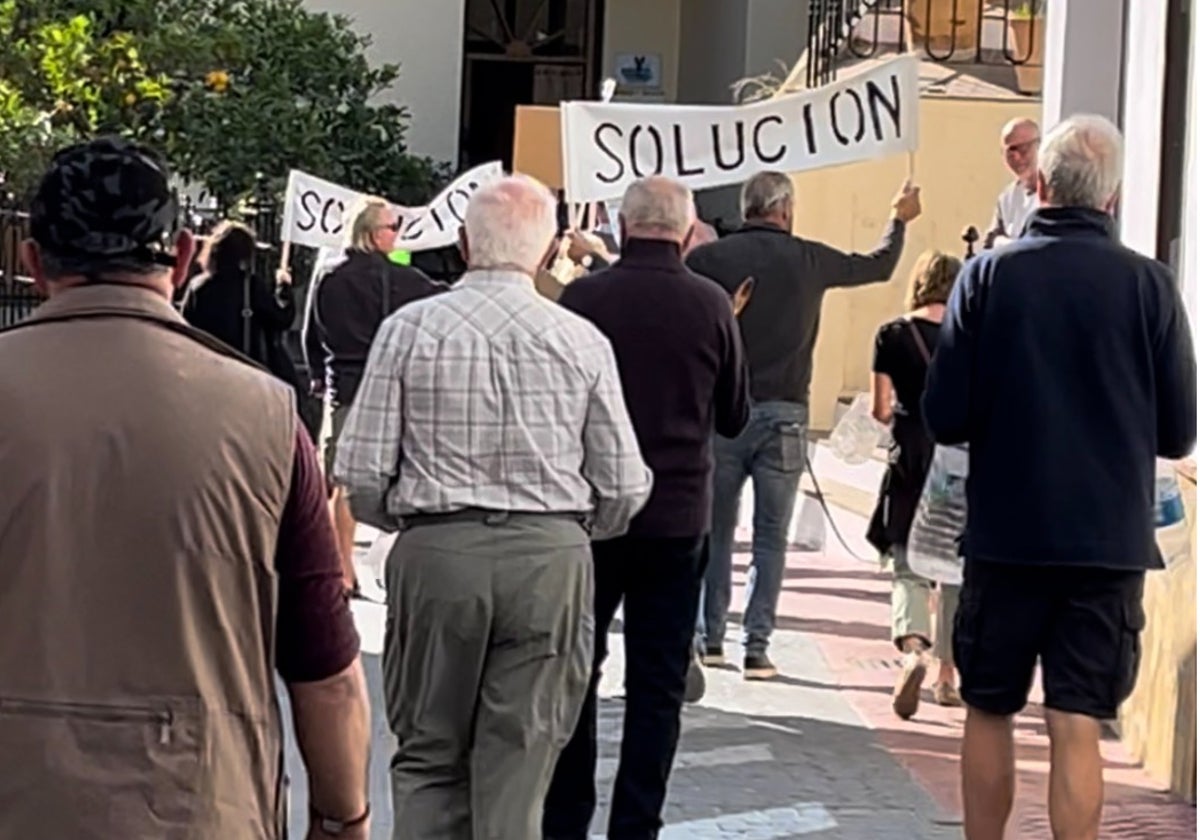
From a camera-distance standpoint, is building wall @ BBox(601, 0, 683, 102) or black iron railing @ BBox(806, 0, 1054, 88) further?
building wall @ BBox(601, 0, 683, 102)

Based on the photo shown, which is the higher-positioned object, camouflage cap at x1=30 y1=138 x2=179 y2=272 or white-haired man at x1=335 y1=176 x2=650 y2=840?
camouflage cap at x1=30 y1=138 x2=179 y2=272

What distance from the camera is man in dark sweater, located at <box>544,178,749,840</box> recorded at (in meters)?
6.04

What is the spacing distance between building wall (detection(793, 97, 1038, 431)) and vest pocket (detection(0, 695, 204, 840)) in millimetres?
11087

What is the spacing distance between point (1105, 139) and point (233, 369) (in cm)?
300

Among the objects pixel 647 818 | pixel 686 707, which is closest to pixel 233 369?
pixel 647 818

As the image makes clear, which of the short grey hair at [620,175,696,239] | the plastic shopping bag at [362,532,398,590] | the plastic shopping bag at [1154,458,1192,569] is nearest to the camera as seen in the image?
the plastic shopping bag at [1154,458,1192,569]

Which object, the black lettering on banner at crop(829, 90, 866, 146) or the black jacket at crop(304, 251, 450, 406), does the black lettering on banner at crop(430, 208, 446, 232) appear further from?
the black lettering on banner at crop(829, 90, 866, 146)

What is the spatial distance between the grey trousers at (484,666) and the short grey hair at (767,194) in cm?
354

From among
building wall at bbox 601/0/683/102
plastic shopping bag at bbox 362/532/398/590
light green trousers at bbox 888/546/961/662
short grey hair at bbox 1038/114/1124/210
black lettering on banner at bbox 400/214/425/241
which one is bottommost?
plastic shopping bag at bbox 362/532/398/590

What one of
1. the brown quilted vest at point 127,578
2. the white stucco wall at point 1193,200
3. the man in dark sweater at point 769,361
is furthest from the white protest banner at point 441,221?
the brown quilted vest at point 127,578

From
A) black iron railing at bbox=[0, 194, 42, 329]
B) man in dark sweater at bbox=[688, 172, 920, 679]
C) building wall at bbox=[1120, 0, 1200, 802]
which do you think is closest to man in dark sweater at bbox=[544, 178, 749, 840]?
building wall at bbox=[1120, 0, 1200, 802]

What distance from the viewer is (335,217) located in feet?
44.9

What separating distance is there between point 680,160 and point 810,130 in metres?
0.58

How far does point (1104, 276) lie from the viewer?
523 centimetres
